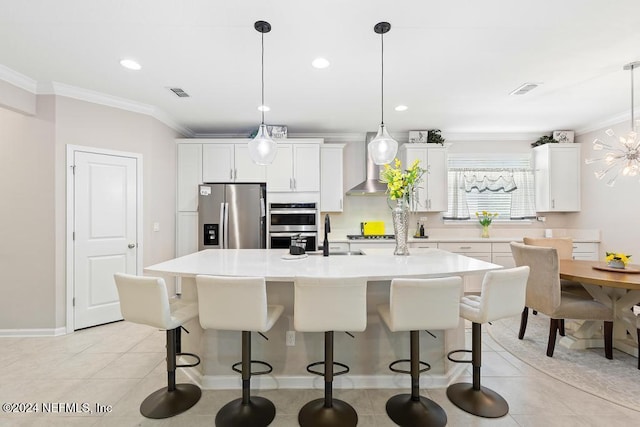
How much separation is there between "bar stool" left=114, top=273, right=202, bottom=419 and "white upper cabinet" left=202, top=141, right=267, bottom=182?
270cm

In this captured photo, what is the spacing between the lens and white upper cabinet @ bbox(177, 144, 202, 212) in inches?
180

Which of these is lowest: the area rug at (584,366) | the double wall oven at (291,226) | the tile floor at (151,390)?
the tile floor at (151,390)

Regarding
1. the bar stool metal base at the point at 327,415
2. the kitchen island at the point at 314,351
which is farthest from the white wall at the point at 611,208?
the bar stool metal base at the point at 327,415

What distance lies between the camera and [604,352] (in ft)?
9.18

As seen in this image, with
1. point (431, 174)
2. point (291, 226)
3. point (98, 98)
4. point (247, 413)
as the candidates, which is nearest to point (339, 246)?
point (291, 226)

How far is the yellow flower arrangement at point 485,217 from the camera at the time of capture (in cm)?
501

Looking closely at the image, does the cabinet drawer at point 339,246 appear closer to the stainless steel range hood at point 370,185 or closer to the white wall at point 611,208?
the stainless steel range hood at point 370,185

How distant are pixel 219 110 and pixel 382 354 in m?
3.47

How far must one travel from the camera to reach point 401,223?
2660mm

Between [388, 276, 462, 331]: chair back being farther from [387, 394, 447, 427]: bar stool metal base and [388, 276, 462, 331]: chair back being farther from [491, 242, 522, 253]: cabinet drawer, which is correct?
[491, 242, 522, 253]: cabinet drawer

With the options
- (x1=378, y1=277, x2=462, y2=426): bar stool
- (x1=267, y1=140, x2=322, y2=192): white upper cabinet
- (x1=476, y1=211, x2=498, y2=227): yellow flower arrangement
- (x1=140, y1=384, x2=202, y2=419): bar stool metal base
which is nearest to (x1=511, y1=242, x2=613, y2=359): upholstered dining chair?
(x1=378, y1=277, x2=462, y2=426): bar stool

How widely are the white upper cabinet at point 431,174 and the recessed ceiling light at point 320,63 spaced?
2479 millimetres

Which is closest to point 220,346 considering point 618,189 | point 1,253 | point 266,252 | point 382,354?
point 266,252

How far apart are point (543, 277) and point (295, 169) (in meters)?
3.29
